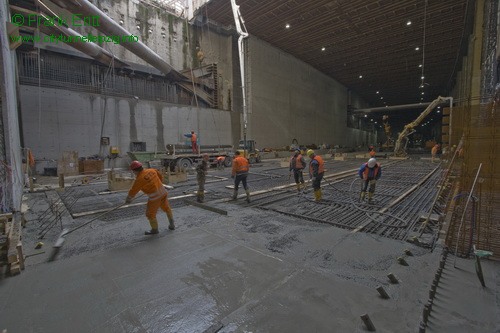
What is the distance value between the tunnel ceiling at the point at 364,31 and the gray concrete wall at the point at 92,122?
1050 cm

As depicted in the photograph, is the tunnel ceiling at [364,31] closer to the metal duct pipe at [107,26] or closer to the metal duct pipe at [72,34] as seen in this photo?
the metal duct pipe at [107,26]

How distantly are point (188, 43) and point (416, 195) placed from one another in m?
22.2

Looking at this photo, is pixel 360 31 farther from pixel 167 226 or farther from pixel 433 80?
pixel 167 226

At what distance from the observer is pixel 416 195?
7.86 metres

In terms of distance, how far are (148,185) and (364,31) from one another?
27141 mm

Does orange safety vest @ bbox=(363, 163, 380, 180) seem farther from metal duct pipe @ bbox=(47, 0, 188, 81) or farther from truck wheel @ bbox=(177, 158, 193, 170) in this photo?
metal duct pipe @ bbox=(47, 0, 188, 81)

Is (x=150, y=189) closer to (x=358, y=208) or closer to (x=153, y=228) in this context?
(x=153, y=228)

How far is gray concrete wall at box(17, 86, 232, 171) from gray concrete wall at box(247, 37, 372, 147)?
850cm

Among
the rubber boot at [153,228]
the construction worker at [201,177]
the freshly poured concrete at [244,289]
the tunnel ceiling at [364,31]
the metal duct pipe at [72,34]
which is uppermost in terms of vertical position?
the tunnel ceiling at [364,31]

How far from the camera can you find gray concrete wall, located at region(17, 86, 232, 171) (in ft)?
45.1

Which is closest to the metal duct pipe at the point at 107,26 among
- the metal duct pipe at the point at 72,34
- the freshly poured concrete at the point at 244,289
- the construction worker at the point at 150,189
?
the metal duct pipe at the point at 72,34

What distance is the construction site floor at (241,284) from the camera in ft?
7.36

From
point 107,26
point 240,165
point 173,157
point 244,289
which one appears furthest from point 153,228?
point 107,26

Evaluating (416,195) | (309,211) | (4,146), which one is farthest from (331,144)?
(4,146)
